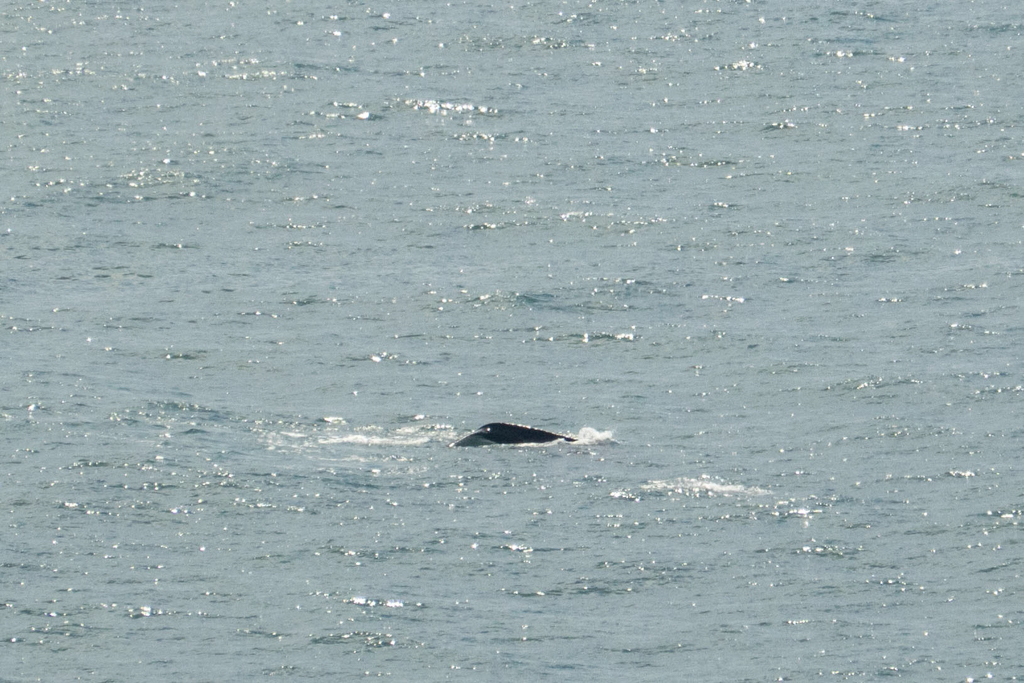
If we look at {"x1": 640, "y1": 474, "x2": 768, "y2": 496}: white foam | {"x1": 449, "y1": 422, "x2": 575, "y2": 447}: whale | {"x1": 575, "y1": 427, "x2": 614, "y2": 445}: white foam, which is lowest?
{"x1": 640, "y1": 474, "x2": 768, "y2": 496}: white foam

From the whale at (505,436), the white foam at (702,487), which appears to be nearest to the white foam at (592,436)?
the whale at (505,436)

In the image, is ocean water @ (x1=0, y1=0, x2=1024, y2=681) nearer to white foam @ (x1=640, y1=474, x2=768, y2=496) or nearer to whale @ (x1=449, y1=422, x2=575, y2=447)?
white foam @ (x1=640, y1=474, x2=768, y2=496)

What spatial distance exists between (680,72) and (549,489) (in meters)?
27.4

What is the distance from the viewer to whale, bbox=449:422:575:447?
A: 2923 cm

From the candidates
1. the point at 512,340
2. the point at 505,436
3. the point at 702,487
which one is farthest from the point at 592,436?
the point at 512,340

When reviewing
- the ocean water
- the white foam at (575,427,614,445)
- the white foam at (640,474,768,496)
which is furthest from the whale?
the white foam at (640,474,768,496)

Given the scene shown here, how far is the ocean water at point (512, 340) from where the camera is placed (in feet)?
77.8

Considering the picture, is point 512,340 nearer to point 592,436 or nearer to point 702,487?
point 592,436

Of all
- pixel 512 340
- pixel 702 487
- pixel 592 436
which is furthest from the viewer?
pixel 512 340

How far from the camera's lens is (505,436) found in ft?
96.1

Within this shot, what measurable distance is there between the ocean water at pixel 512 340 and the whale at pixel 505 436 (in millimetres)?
452

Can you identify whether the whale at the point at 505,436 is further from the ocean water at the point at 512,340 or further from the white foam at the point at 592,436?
the ocean water at the point at 512,340

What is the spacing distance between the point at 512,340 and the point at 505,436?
552 centimetres

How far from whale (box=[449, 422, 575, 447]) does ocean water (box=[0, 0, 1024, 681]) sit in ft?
1.48
